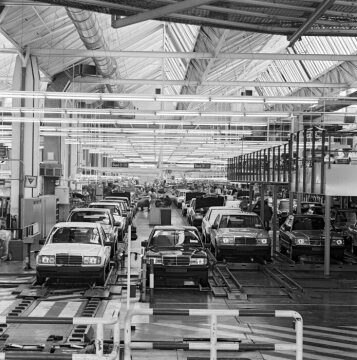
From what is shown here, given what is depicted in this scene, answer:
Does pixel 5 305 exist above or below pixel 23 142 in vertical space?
below

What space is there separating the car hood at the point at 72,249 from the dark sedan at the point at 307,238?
22.3 feet

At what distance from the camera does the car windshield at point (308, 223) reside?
19.9 m

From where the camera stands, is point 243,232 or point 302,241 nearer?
point 243,232

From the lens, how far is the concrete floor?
8.84 metres

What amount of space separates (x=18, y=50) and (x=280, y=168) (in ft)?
33.7

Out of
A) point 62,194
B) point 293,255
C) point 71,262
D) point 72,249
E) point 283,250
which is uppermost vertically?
point 62,194

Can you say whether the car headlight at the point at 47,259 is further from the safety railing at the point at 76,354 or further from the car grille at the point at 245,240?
the safety railing at the point at 76,354

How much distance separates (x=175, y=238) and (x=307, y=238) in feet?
17.4

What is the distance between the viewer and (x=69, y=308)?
1184cm

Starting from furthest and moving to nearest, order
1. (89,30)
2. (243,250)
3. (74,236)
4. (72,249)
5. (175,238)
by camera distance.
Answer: (89,30) → (243,250) → (74,236) → (175,238) → (72,249)

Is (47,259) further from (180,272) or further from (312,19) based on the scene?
(312,19)

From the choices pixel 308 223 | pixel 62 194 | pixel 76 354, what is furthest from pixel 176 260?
pixel 62 194

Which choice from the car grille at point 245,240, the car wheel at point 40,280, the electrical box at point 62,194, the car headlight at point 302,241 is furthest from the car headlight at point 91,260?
the electrical box at point 62,194

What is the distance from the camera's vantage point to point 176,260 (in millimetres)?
13648
